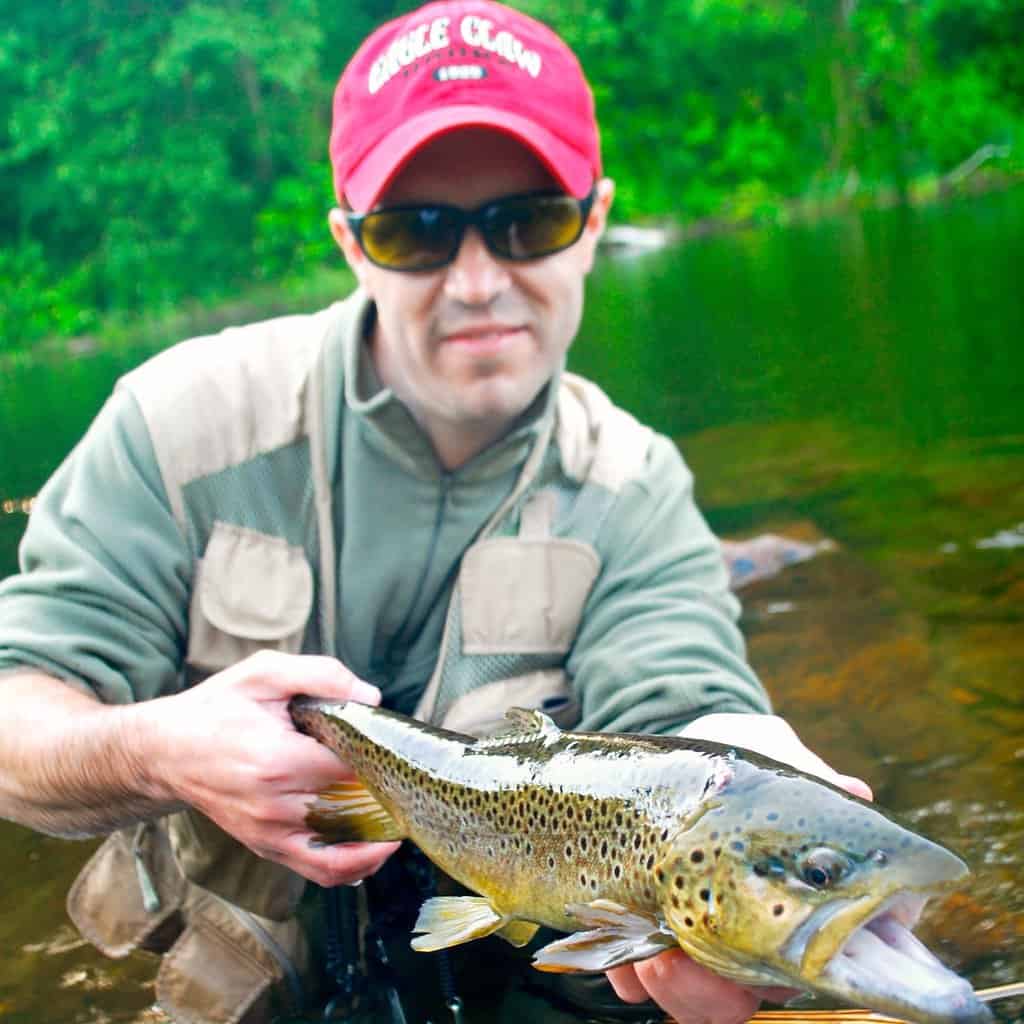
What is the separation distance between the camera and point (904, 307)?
13117mm

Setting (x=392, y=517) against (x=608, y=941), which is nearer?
(x=608, y=941)

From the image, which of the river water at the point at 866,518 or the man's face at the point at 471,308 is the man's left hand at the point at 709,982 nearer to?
the river water at the point at 866,518

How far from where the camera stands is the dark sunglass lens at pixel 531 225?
254cm

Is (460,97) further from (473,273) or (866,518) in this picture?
(866,518)

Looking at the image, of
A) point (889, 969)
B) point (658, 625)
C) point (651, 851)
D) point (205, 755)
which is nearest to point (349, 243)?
point (658, 625)

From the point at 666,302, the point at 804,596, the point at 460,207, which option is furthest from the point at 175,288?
the point at 460,207

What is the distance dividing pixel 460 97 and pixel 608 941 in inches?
67.6

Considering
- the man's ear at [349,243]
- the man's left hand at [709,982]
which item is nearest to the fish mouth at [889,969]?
the man's left hand at [709,982]

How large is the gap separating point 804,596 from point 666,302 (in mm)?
12642

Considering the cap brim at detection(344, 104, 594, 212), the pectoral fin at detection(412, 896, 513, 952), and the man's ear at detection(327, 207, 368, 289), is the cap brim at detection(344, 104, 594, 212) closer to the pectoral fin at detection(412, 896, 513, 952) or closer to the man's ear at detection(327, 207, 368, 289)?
the man's ear at detection(327, 207, 368, 289)

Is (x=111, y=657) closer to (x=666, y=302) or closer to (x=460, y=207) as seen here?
(x=460, y=207)

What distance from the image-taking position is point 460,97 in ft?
8.32

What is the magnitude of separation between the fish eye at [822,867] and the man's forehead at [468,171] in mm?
1610

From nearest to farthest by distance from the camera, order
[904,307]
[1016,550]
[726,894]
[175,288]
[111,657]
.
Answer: [726,894] < [111,657] < [1016,550] < [904,307] < [175,288]
